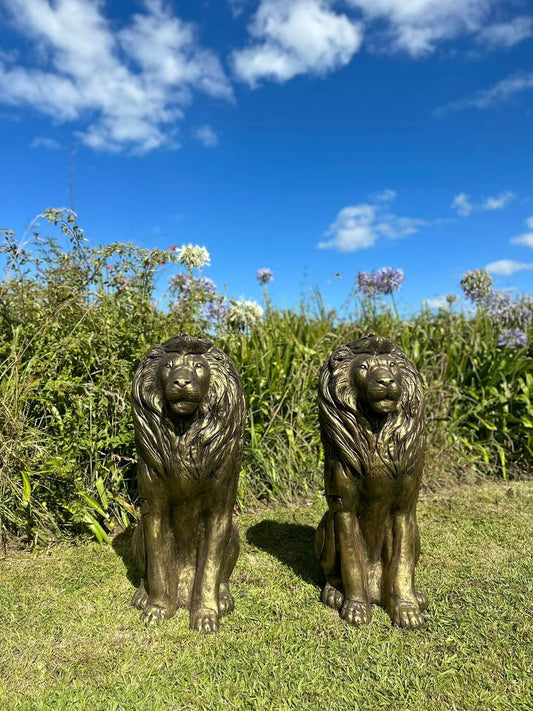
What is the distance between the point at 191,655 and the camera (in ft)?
6.47

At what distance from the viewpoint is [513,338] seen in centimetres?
520

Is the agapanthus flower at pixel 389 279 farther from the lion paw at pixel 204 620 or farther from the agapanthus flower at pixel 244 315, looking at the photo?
the lion paw at pixel 204 620

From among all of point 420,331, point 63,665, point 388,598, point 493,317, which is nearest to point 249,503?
point 388,598

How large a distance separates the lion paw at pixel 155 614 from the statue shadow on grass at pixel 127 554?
1.33 ft

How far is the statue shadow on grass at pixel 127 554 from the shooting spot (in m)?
2.66

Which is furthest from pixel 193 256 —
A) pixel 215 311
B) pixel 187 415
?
pixel 187 415

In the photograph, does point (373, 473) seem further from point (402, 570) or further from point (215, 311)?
point (215, 311)

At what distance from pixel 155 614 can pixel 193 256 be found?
2.49 m

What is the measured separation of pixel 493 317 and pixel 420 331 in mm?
1088

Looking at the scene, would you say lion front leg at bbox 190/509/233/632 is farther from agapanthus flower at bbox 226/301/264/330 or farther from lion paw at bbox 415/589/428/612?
agapanthus flower at bbox 226/301/264/330

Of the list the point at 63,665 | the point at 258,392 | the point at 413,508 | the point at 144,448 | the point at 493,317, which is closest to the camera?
the point at 63,665

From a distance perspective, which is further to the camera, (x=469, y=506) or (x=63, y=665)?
(x=469, y=506)

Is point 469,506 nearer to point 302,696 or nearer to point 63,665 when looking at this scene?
point 302,696

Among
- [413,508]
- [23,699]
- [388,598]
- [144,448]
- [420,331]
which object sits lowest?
[23,699]
